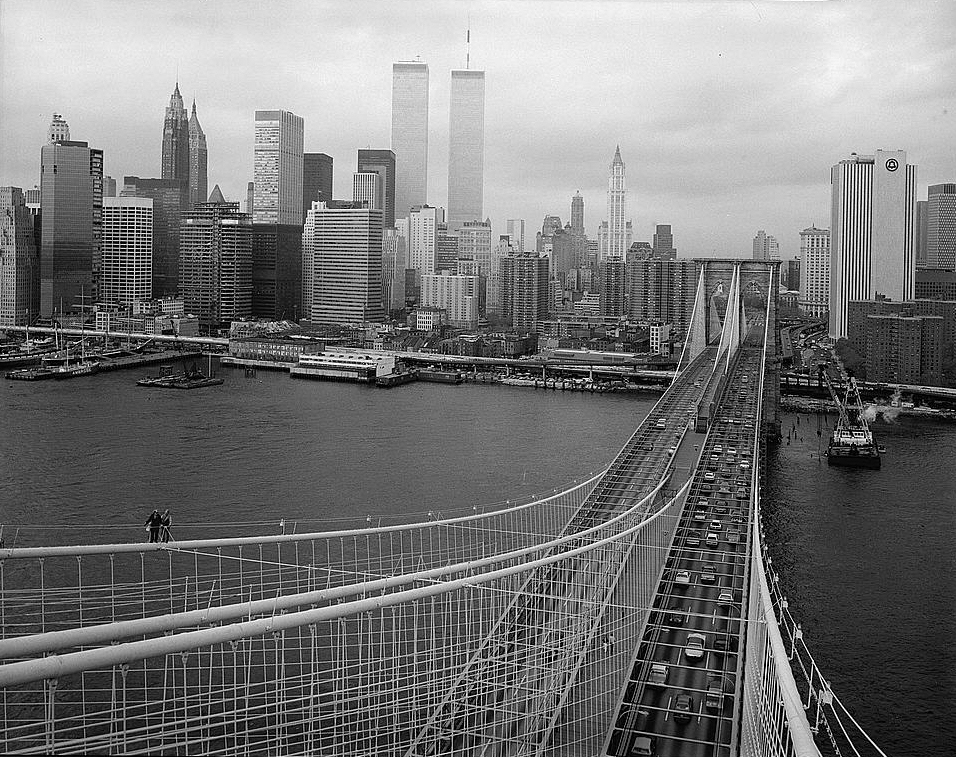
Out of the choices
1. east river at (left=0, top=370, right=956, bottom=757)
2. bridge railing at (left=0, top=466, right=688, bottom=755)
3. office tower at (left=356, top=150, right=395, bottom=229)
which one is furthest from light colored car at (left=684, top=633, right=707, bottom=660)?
office tower at (left=356, top=150, right=395, bottom=229)

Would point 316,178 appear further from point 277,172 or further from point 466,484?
point 466,484

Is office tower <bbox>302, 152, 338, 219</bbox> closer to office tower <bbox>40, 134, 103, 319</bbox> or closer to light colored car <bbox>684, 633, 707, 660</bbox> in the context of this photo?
office tower <bbox>40, 134, 103, 319</bbox>

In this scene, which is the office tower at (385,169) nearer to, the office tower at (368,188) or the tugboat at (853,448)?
the office tower at (368,188)

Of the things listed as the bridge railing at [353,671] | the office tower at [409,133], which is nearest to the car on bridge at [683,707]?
the bridge railing at [353,671]

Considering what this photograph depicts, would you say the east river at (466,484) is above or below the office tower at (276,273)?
below

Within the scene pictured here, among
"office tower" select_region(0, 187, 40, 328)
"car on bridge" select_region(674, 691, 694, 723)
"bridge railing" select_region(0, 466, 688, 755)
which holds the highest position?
"office tower" select_region(0, 187, 40, 328)

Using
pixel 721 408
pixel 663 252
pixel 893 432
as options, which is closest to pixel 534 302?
pixel 663 252
